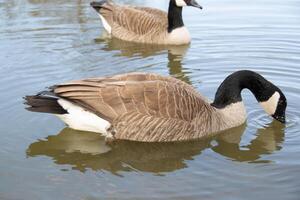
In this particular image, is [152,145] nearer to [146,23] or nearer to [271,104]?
[271,104]

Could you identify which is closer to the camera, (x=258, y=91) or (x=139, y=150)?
(x=139, y=150)

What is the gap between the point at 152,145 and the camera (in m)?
6.93

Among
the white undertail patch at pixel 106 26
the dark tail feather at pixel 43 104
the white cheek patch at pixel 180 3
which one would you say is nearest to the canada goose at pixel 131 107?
the dark tail feather at pixel 43 104

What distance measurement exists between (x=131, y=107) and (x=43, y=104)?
1.08 meters

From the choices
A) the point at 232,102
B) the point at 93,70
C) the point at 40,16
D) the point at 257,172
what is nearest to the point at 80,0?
the point at 40,16

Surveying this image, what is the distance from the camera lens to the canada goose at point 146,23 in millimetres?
12177

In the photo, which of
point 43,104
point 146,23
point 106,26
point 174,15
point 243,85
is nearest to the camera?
point 43,104

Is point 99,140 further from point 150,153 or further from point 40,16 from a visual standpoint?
point 40,16

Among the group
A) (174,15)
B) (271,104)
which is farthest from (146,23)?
(271,104)

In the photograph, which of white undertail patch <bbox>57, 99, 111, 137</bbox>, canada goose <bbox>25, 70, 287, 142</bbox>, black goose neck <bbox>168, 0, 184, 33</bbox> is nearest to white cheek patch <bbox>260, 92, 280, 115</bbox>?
canada goose <bbox>25, 70, 287, 142</bbox>

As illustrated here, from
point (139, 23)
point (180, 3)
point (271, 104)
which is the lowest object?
point (271, 104)

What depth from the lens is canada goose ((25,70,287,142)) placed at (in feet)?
22.1

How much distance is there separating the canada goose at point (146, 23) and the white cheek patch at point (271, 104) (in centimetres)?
473

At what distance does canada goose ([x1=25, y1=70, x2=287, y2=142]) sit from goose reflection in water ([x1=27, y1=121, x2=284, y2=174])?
0.55 feet
